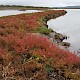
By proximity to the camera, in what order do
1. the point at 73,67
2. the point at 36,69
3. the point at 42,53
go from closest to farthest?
the point at 36,69 → the point at 73,67 → the point at 42,53

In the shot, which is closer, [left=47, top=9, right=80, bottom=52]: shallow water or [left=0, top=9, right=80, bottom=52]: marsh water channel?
[left=47, top=9, right=80, bottom=52]: shallow water

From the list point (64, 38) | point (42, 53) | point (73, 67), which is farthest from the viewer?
point (64, 38)

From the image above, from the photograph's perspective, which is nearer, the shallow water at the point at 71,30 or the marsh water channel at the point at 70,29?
the shallow water at the point at 71,30

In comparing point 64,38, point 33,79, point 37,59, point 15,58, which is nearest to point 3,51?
point 15,58

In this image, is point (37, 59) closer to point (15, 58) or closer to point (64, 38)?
point (15, 58)

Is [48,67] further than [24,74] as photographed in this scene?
Yes

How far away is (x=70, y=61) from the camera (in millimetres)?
11633

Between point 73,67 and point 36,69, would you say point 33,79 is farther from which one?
point 73,67

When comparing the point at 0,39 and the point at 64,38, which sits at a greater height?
the point at 0,39

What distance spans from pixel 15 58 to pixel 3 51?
0.79m

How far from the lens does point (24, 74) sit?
1009cm

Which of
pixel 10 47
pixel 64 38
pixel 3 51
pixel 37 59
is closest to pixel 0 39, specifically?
pixel 10 47

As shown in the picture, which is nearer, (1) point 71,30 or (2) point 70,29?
(1) point 71,30

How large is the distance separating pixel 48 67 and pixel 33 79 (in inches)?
54.6
